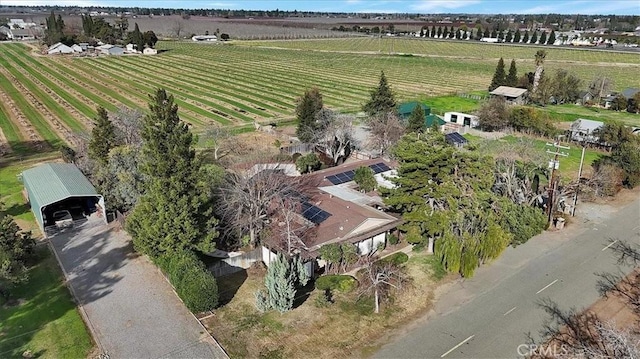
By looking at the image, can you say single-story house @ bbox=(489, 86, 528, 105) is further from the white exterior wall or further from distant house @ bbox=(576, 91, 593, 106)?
the white exterior wall

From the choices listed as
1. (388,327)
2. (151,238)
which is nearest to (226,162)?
(151,238)

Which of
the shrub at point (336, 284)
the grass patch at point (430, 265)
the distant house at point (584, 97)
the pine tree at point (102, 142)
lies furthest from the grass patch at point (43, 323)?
the distant house at point (584, 97)

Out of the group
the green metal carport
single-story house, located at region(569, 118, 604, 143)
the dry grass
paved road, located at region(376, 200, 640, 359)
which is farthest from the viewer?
single-story house, located at region(569, 118, 604, 143)

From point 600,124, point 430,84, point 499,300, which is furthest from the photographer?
point 430,84

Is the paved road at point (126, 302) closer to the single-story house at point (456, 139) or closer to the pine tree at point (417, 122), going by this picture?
the pine tree at point (417, 122)

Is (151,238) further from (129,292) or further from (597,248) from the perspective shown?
(597,248)

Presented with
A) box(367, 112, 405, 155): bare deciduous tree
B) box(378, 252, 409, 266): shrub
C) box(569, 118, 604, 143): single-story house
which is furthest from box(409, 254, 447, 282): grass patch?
box(569, 118, 604, 143): single-story house
